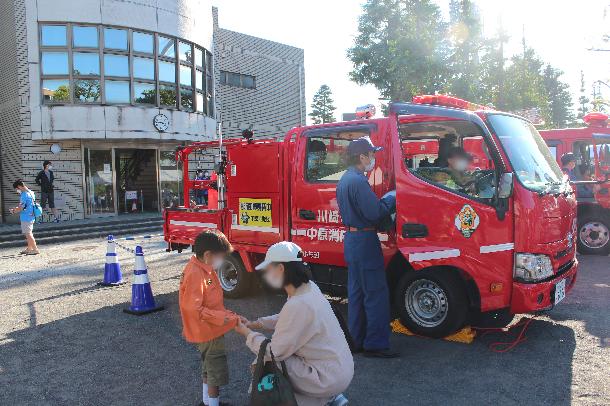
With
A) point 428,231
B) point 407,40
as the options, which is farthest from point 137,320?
point 407,40

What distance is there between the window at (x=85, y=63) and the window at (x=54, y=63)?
306mm

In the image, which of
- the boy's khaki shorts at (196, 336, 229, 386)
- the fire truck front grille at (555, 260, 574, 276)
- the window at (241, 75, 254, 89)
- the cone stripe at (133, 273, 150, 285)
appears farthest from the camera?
the window at (241, 75, 254, 89)

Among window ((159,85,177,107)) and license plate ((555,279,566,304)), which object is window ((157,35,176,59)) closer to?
window ((159,85,177,107))

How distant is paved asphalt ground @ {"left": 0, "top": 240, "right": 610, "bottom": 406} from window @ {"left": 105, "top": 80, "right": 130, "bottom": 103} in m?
12.2

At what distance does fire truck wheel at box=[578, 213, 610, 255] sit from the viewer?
30.1 feet

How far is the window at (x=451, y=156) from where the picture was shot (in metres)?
4.65

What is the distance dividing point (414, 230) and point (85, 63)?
16.1 m

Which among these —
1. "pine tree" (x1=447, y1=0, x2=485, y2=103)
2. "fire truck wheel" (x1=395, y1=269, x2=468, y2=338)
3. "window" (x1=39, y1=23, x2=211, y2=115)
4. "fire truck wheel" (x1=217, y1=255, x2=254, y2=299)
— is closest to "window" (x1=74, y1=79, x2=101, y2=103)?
"window" (x1=39, y1=23, x2=211, y2=115)

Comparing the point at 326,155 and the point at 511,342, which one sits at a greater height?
the point at 326,155

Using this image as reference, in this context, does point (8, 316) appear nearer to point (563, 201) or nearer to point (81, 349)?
point (81, 349)

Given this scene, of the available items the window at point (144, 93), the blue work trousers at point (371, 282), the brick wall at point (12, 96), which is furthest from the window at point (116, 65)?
the blue work trousers at point (371, 282)

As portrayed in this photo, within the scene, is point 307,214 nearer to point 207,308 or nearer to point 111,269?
point 207,308

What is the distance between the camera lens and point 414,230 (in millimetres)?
4836

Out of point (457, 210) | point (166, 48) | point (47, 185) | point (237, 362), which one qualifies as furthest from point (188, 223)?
point (166, 48)
